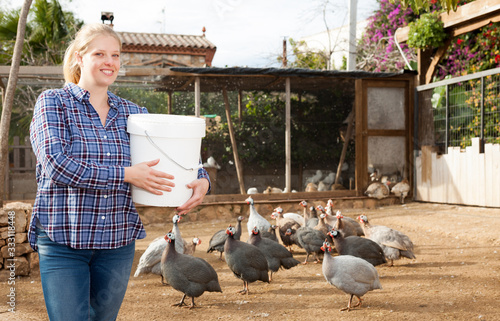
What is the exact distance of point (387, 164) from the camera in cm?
1164

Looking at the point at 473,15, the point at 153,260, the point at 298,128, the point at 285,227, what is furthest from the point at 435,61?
the point at 153,260

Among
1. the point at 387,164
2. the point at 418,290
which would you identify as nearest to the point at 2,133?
the point at 418,290

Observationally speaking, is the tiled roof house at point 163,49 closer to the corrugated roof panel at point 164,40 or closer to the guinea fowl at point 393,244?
the corrugated roof panel at point 164,40

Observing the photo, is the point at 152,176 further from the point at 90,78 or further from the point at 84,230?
the point at 90,78

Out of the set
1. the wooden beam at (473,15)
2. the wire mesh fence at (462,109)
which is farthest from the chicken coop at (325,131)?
the wooden beam at (473,15)

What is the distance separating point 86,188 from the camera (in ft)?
6.58

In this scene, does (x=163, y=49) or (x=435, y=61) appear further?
(x=163, y=49)

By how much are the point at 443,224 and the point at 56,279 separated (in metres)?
7.89

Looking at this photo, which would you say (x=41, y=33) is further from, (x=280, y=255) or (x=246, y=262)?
(x=246, y=262)

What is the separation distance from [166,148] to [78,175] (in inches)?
15.5

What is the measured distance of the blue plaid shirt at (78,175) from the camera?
193 centimetres

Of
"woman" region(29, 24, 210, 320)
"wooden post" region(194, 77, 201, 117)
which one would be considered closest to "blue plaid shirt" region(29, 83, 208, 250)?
"woman" region(29, 24, 210, 320)

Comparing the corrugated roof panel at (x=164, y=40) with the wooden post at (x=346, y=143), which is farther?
the corrugated roof panel at (x=164, y=40)

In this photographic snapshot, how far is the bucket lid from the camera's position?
2.11 m
